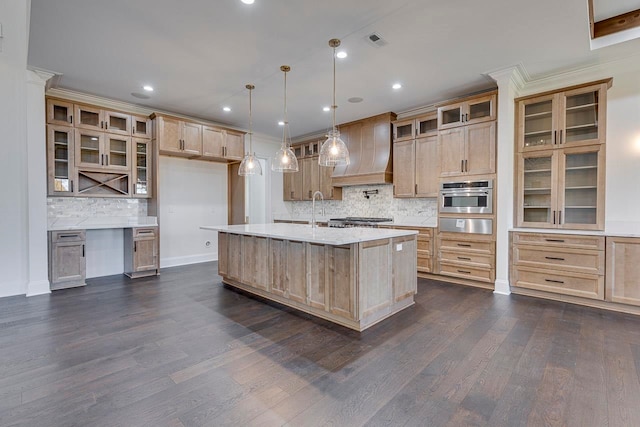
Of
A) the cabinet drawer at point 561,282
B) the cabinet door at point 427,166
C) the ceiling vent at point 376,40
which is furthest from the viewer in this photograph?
the cabinet door at point 427,166

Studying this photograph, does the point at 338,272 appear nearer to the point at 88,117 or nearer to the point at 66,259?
the point at 66,259

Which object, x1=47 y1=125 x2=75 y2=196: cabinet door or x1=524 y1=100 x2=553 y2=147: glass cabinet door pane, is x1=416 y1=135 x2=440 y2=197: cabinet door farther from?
x1=47 y1=125 x2=75 y2=196: cabinet door

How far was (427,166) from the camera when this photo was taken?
16.9 ft

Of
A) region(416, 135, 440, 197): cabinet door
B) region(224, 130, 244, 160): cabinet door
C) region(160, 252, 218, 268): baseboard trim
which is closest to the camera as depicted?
region(416, 135, 440, 197): cabinet door

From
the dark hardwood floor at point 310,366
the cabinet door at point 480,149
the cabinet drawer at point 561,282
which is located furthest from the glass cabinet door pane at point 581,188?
the dark hardwood floor at point 310,366

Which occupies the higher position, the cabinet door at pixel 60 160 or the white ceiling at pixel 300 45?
the white ceiling at pixel 300 45

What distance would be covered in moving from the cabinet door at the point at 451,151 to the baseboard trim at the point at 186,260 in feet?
16.1

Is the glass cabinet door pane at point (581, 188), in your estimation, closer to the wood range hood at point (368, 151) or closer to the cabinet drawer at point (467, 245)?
the cabinet drawer at point (467, 245)

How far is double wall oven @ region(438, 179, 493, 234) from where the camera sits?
14.2 ft

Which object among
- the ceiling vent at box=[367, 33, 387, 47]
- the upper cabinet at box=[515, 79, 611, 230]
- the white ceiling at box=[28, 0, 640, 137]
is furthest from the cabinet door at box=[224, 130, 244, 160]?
the upper cabinet at box=[515, 79, 611, 230]

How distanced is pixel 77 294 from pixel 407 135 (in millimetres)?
5663

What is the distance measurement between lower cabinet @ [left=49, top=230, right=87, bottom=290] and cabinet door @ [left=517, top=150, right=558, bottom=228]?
638 centimetres

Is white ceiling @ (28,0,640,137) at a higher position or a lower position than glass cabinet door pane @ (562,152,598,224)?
higher

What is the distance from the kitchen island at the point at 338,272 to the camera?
291 cm
